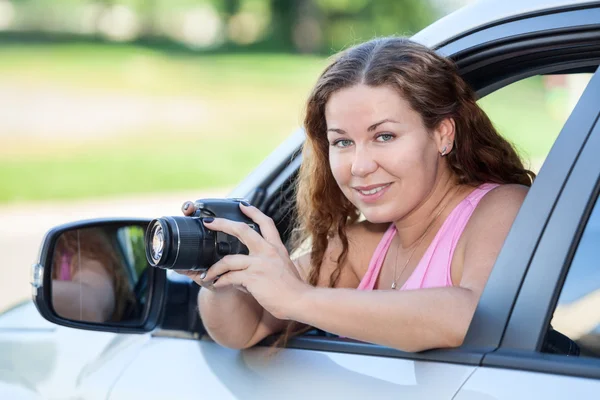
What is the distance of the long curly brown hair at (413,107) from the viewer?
79.5 inches

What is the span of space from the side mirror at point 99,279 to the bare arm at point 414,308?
1.90 feet

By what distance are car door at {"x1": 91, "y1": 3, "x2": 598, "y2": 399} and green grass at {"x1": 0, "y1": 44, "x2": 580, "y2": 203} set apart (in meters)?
0.48

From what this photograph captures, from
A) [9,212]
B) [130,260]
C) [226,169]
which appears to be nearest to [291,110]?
[226,169]

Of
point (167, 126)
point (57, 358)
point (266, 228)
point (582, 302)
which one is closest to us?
point (582, 302)

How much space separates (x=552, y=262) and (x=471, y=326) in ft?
0.58

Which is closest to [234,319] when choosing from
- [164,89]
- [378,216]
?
[378,216]

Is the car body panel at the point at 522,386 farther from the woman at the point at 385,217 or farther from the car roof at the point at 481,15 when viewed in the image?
the car roof at the point at 481,15

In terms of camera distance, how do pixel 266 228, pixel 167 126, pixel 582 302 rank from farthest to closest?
pixel 167 126 < pixel 266 228 < pixel 582 302

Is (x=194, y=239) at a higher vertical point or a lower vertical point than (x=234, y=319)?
higher

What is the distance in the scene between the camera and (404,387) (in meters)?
1.58

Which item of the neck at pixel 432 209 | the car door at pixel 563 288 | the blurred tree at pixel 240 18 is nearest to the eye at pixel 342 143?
the neck at pixel 432 209

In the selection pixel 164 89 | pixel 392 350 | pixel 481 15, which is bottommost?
pixel 164 89

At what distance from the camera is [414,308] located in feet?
5.42

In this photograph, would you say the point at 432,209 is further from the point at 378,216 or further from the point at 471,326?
the point at 471,326
